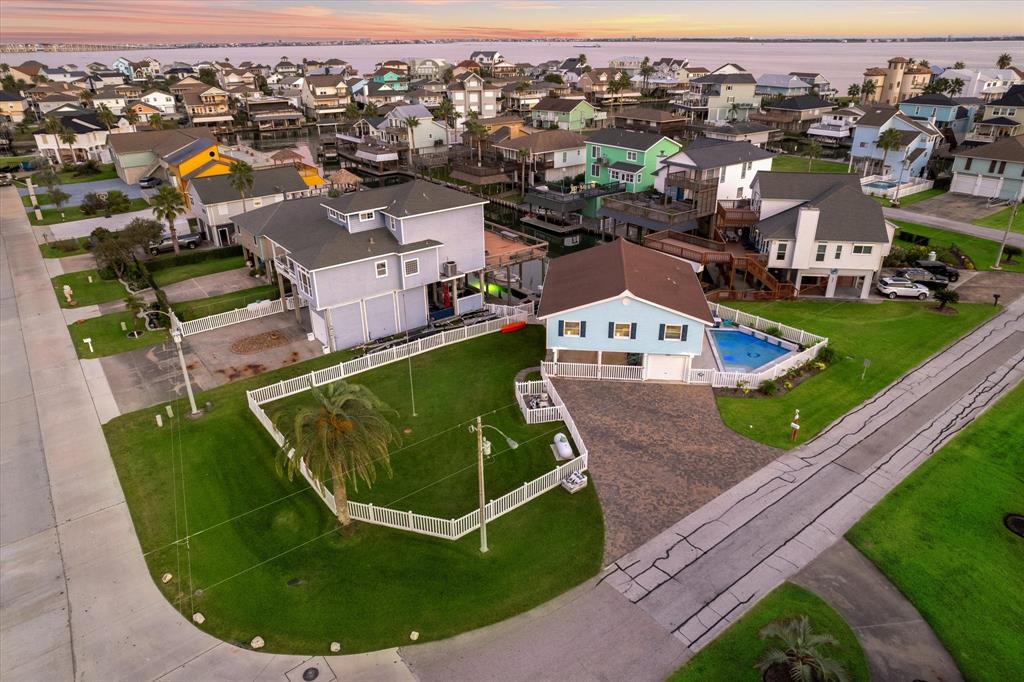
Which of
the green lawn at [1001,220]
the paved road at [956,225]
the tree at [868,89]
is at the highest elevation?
the tree at [868,89]

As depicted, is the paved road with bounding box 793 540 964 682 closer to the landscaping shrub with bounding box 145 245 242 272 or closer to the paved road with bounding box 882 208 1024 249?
the paved road with bounding box 882 208 1024 249

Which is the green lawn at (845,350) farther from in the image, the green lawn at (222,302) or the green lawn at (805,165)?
the green lawn at (805,165)

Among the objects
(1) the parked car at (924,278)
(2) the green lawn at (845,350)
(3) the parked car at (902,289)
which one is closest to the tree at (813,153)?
(1) the parked car at (924,278)

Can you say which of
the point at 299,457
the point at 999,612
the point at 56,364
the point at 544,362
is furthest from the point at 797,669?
the point at 56,364

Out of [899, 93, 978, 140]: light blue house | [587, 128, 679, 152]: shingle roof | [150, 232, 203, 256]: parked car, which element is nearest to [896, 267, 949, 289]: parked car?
[587, 128, 679, 152]: shingle roof

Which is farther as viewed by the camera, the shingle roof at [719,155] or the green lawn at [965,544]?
the shingle roof at [719,155]

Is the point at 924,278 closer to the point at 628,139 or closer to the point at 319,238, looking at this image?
the point at 628,139
